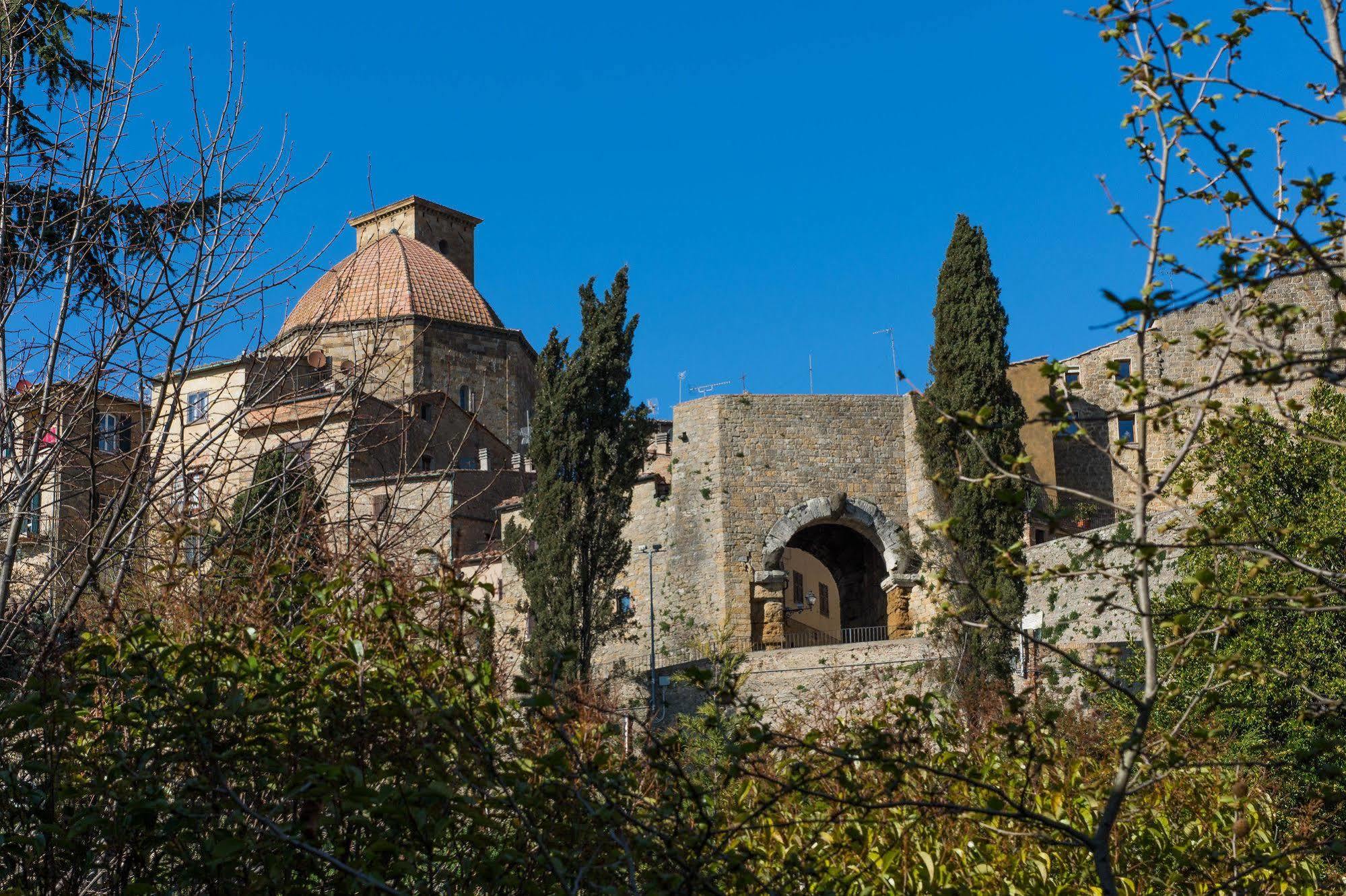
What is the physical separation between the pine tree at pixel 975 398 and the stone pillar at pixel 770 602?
3.96 meters

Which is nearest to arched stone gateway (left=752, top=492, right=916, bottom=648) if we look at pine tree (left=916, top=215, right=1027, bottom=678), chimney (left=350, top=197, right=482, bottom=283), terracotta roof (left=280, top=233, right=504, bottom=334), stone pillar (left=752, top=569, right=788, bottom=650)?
stone pillar (left=752, top=569, right=788, bottom=650)

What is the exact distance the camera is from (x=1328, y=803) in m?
3.86

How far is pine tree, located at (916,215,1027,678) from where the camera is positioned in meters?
20.1

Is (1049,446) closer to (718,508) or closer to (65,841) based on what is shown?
(718,508)

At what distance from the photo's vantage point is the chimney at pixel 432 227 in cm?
4469

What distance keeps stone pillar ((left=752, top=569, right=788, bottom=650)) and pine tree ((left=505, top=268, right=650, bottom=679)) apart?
13.1ft

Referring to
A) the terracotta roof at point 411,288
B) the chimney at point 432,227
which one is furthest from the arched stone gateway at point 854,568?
the chimney at point 432,227

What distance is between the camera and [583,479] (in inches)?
922

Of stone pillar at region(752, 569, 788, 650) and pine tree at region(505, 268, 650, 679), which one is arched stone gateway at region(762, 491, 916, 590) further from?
pine tree at region(505, 268, 650, 679)

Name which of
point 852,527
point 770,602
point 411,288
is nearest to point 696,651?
point 770,602

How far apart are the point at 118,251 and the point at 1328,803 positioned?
15.5ft

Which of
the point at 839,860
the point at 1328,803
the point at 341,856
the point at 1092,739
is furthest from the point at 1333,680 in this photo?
the point at 341,856

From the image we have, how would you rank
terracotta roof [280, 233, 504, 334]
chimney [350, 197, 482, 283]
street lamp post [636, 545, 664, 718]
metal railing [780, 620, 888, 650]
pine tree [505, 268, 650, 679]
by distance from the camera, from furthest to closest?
chimney [350, 197, 482, 283] < terracotta roof [280, 233, 504, 334] < metal railing [780, 620, 888, 650] < street lamp post [636, 545, 664, 718] < pine tree [505, 268, 650, 679]

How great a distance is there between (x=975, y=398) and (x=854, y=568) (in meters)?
7.67
